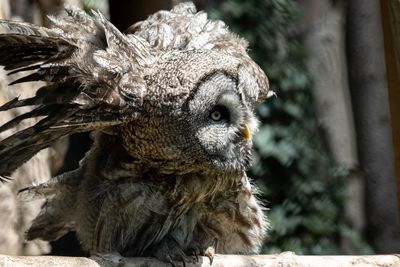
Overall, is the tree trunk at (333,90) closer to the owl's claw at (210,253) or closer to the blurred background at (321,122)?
the blurred background at (321,122)

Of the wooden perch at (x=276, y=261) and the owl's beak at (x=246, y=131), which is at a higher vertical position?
the owl's beak at (x=246, y=131)

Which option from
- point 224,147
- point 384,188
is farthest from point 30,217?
point 384,188

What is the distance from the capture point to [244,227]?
3.59 metres

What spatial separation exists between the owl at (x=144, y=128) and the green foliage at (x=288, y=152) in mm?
1110

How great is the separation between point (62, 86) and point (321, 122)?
2223mm

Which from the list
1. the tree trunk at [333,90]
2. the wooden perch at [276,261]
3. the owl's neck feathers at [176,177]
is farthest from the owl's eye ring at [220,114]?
the tree trunk at [333,90]

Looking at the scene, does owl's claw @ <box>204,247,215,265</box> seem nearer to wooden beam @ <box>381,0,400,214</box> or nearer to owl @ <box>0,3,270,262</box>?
owl @ <box>0,3,270,262</box>

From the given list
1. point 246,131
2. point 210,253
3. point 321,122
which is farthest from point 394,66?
point 321,122

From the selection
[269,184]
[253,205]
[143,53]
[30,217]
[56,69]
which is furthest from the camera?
[269,184]

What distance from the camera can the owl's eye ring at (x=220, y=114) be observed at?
320 cm

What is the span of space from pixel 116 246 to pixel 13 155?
1.94ft

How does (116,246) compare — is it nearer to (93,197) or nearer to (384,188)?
(93,197)

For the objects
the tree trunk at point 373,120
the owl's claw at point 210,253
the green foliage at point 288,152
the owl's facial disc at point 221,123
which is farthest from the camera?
the tree trunk at point 373,120

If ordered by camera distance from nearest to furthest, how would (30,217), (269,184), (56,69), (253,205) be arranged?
(56,69) → (253,205) → (30,217) → (269,184)
